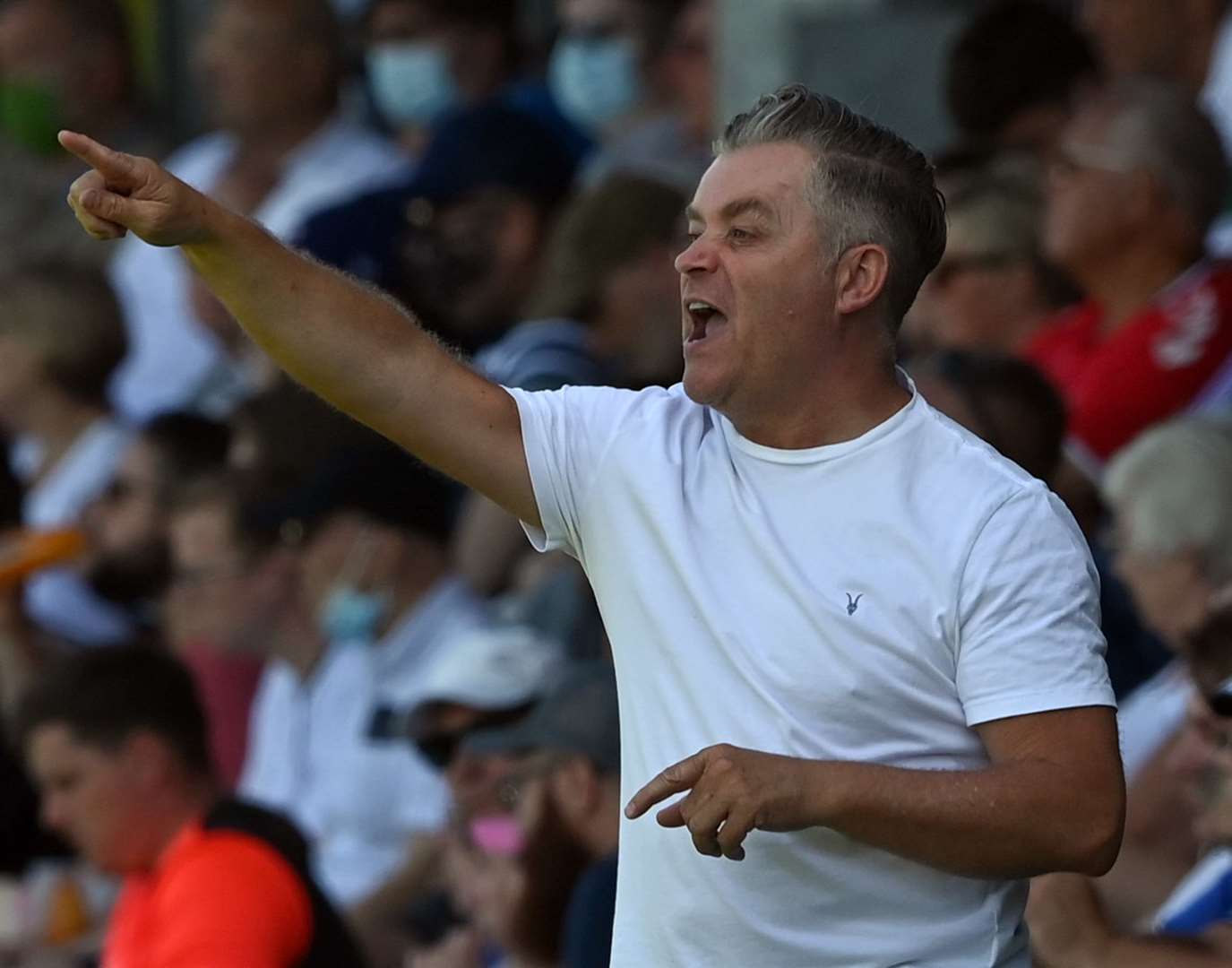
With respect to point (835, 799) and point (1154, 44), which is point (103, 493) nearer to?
point (1154, 44)

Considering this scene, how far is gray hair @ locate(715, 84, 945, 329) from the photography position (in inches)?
109

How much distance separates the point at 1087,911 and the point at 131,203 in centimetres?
167

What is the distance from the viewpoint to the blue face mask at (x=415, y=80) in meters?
8.21

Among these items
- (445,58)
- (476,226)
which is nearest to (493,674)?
(476,226)

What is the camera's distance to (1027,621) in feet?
8.50

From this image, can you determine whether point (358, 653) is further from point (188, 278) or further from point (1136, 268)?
point (188, 278)

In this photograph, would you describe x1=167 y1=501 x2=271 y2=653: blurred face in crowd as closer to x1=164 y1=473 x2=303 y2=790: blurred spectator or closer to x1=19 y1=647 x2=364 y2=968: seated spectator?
x1=164 y1=473 x2=303 y2=790: blurred spectator

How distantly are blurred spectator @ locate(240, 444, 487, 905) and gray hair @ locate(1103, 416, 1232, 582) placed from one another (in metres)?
1.91

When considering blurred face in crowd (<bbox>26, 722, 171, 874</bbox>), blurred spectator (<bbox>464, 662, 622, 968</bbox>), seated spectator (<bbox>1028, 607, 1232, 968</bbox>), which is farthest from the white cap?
seated spectator (<bbox>1028, 607, 1232, 968</bbox>)

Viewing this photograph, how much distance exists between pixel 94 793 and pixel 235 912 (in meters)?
0.93

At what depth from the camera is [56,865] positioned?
6.35m

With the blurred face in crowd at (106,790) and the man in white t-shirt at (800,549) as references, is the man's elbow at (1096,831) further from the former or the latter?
the blurred face in crowd at (106,790)

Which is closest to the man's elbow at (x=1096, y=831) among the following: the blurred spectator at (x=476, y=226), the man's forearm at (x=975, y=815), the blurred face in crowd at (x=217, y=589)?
the man's forearm at (x=975, y=815)

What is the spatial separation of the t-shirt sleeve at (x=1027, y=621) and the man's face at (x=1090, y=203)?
10.6ft
